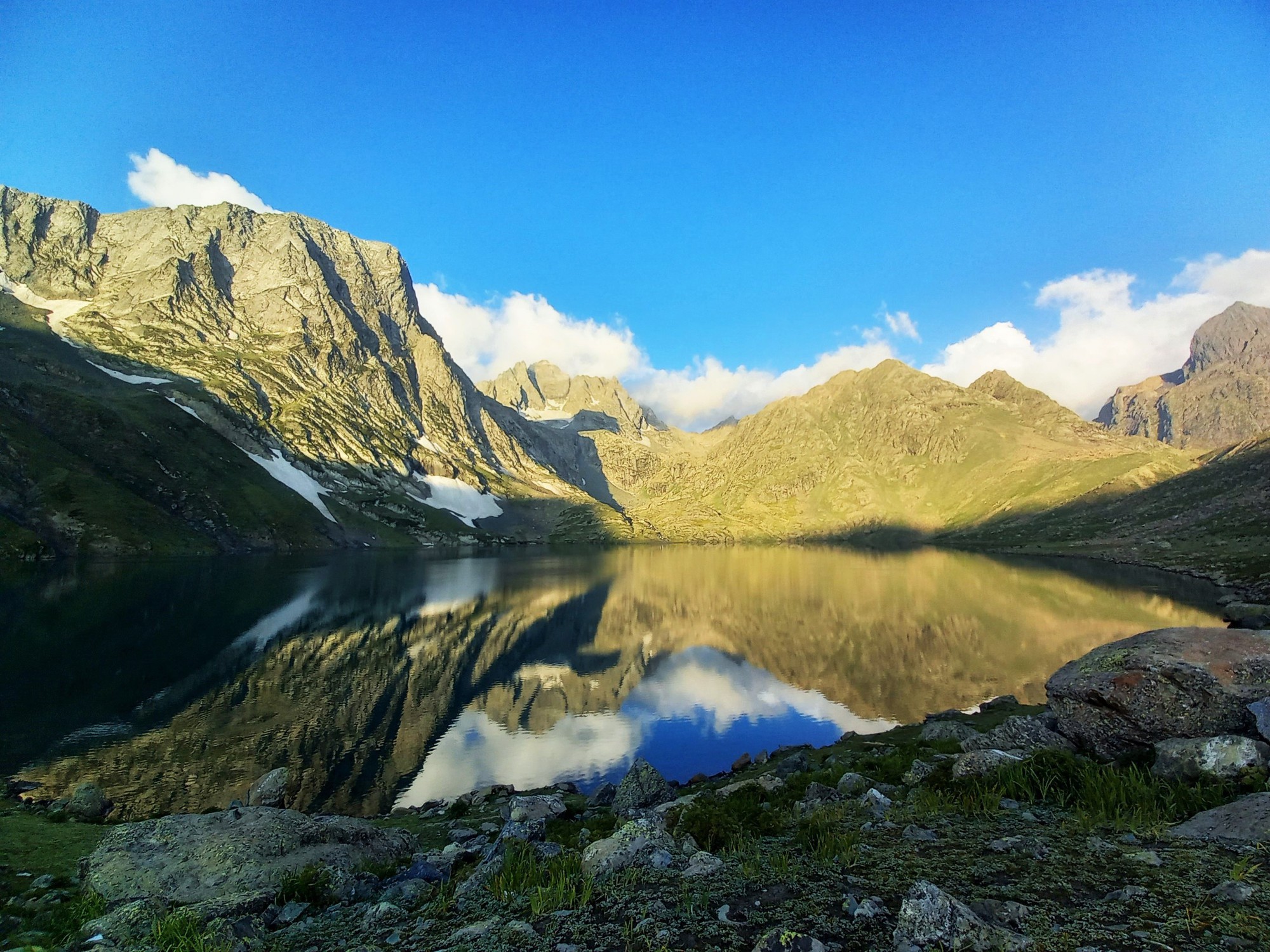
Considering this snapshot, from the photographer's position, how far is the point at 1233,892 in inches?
279

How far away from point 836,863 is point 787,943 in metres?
3.57

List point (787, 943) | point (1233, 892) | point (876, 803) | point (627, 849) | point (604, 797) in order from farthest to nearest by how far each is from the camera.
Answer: point (604, 797), point (876, 803), point (627, 849), point (1233, 892), point (787, 943)

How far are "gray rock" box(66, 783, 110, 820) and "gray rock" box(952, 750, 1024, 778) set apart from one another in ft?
104

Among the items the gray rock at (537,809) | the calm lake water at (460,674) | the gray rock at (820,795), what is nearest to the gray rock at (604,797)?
the gray rock at (537,809)

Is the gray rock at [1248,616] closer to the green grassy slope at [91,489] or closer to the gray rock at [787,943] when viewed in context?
the gray rock at [787,943]

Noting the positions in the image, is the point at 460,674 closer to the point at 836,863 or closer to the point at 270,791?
the point at 270,791

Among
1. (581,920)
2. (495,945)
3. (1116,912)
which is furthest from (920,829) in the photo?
(495,945)

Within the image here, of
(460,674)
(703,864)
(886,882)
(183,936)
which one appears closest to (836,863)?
(886,882)

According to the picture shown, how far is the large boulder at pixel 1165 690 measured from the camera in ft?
43.1

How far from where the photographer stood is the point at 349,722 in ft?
133

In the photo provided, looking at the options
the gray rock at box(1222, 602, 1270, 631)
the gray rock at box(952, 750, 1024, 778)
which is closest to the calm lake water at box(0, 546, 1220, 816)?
the gray rock at box(1222, 602, 1270, 631)

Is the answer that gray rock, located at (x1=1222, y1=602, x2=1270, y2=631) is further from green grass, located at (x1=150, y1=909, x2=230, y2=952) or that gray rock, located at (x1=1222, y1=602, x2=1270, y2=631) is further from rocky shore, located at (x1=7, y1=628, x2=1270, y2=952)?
green grass, located at (x1=150, y1=909, x2=230, y2=952)

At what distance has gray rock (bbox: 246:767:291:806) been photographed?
2544cm

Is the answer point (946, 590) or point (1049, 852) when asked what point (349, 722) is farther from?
point (946, 590)
